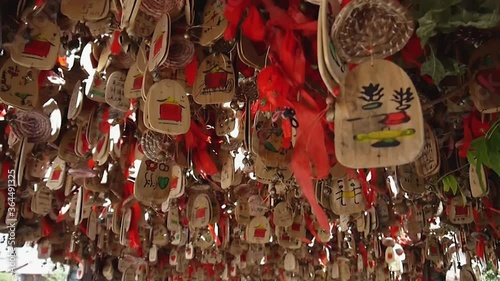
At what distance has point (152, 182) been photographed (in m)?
1.20

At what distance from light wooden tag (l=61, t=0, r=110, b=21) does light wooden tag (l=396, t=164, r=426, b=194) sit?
2.50 feet

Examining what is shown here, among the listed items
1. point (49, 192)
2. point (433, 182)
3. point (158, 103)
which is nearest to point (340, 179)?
point (433, 182)

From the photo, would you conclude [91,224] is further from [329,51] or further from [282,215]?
[329,51]

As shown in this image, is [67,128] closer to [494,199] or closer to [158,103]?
[158,103]

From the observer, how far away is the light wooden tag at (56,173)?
1605 mm

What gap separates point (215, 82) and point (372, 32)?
43 cm

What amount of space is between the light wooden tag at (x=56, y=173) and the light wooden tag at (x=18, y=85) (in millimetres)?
606

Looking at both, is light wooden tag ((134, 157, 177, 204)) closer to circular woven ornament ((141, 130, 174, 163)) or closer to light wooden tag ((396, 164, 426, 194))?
circular woven ornament ((141, 130, 174, 163))

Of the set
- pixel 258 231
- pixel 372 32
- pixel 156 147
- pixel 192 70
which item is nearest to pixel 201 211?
pixel 258 231

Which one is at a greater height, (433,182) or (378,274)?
(433,182)

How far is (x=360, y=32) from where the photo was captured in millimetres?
663

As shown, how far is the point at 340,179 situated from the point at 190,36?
54 centimetres

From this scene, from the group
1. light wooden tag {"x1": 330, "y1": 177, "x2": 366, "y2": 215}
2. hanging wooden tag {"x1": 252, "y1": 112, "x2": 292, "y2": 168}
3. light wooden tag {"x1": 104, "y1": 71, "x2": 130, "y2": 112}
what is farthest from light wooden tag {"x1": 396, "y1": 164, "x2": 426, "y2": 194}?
light wooden tag {"x1": 104, "y1": 71, "x2": 130, "y2": 112}

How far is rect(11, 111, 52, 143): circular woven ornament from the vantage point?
1.27 metres
